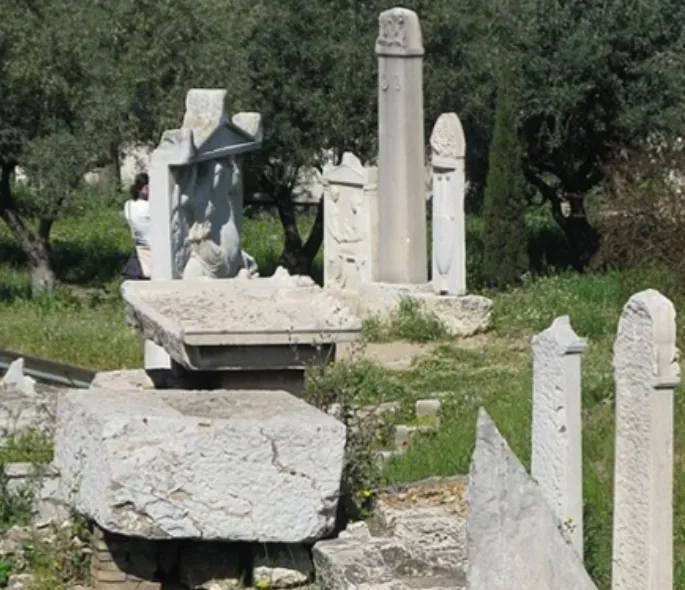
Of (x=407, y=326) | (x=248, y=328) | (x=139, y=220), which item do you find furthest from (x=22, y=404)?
(x=407, y=326)

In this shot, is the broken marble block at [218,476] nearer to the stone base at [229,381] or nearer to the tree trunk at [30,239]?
the stone base at [229,381]

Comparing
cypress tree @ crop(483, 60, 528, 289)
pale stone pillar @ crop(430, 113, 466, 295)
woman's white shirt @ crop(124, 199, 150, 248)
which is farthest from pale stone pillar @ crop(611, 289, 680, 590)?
cypress tree @ crop(483, 60, 528, 289)

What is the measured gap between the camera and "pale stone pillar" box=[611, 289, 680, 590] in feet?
24.5

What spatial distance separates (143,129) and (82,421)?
57.1 ft

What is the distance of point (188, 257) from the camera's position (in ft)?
46.1

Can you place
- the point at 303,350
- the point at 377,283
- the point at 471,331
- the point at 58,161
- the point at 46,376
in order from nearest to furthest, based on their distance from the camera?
the point at 303,350
the point at 46,376
the point at 471,331
the point at 377,283
the point at 58,161

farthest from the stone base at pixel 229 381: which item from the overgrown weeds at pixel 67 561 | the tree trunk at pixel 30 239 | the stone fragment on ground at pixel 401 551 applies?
the tree trunk at pixel 30 239

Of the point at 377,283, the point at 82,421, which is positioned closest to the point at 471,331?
the point at 377,283

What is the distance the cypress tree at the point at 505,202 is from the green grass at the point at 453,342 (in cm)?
43

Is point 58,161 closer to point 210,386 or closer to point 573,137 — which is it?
point 573,137

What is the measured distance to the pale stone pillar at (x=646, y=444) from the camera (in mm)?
7465

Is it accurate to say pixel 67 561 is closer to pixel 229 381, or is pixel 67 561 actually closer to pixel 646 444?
pixel 229 381

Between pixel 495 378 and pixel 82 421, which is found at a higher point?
pixel 82 421

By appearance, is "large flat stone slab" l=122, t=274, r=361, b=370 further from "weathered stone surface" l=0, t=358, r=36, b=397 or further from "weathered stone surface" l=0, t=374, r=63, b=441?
"weathered stone surface" l=0, t=358, r=36, b=397
